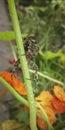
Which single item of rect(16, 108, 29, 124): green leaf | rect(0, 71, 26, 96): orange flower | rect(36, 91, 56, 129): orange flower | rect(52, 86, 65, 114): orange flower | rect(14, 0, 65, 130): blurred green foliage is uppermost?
rect(0, 71, 26, 96): orange flower

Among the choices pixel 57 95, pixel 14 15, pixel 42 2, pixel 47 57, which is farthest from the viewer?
pixel 42 2

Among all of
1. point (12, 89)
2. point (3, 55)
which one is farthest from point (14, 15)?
point (3, 55)

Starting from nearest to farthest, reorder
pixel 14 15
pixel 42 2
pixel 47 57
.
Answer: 1. pixel 14 15
2. pixel 47 57
3. pixel 42 2

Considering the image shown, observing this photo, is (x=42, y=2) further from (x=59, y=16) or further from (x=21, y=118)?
(x=21, y=118)

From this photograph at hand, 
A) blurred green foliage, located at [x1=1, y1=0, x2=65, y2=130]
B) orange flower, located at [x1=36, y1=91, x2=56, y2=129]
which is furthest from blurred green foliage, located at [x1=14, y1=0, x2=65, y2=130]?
orange flower, located at [x1=36, y1=91, x2=56, y2=129]

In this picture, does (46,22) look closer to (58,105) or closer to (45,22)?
(45,22)

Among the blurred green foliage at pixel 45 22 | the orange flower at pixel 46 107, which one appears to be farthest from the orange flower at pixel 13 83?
the blurred green foliage at pixel 45 22

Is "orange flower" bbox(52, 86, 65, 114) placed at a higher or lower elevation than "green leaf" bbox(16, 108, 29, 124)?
higher

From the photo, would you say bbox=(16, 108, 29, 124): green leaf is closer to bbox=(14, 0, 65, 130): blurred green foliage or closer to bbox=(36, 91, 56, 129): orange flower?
bbox=(36, 91, 56, 129): orange flower
